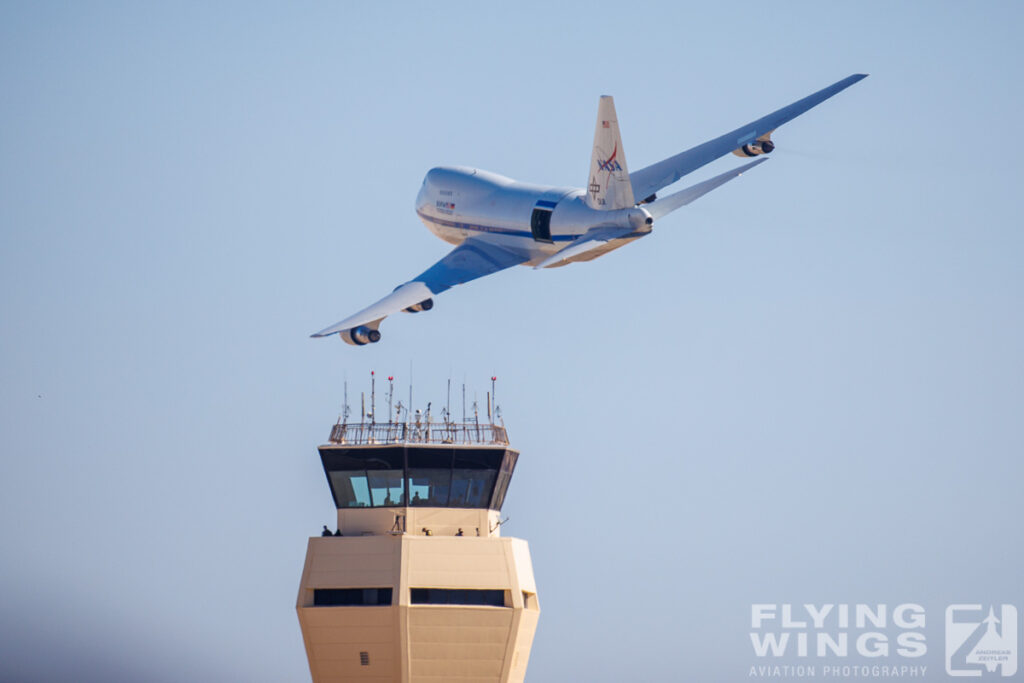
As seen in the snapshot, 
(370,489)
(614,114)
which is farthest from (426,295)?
(370,489)

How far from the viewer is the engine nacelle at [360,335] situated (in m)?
58.8

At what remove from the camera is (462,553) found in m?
47.3

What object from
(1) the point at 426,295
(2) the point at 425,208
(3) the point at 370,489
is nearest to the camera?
(3) the point at 370,489

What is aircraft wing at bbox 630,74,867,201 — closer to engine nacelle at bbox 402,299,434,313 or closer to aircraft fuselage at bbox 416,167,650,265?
aircraft fuselage at bbox 416,167,650,265

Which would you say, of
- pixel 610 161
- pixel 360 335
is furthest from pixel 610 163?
pixel 360 335

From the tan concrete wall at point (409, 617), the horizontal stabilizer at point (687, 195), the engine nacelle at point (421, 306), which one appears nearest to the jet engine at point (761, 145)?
the horizontal stabilizer at point (687, 195)

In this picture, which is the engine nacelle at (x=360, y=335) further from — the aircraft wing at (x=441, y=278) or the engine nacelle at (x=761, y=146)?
the engine nacelle at (x=761, y=146)

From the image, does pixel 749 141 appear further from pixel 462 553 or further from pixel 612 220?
pixel 462 553

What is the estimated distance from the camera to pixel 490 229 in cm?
6969

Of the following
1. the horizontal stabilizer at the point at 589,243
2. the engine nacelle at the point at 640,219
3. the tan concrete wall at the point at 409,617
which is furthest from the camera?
the engine nacelle at the point at 640,219

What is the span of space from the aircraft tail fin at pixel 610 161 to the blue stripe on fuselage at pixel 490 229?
2571mm

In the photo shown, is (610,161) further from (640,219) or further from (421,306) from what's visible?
(421,306)

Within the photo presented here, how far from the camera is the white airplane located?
201 feet

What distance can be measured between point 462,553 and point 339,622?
3928 millimetres
